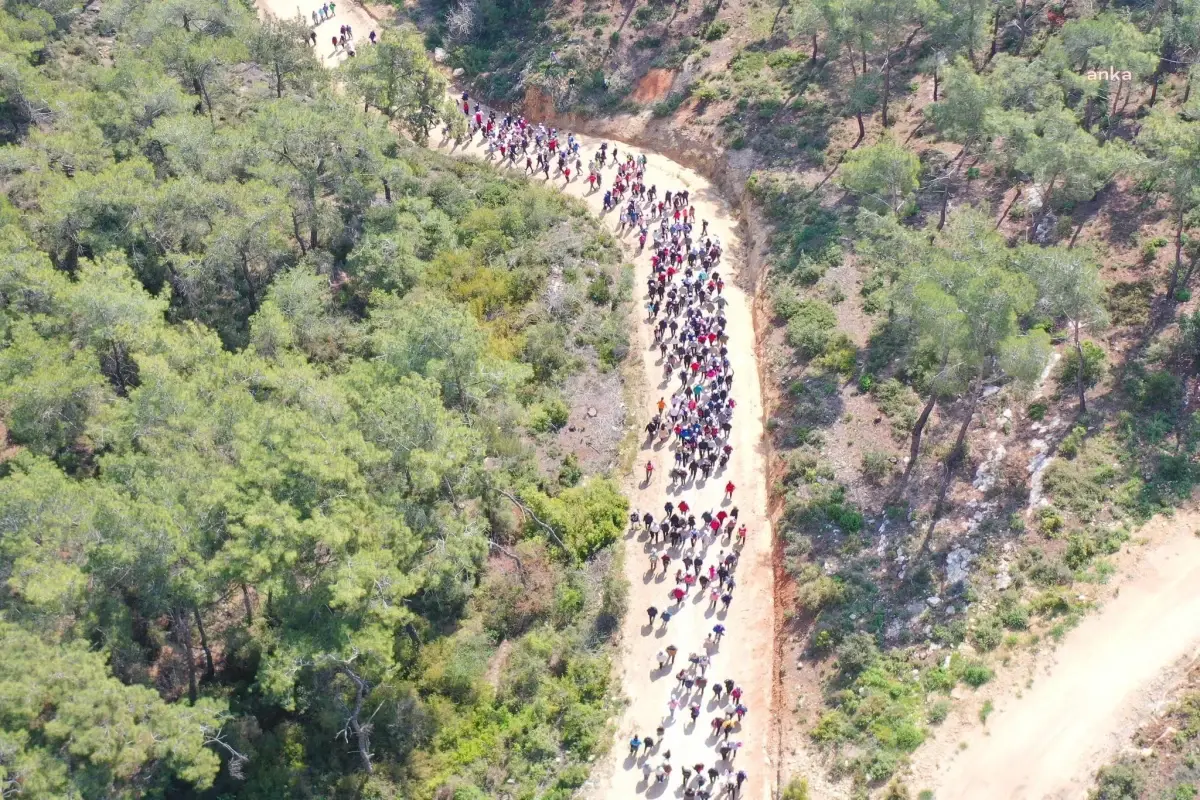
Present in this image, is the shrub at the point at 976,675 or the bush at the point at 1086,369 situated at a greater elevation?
the bush at the point at 1086,369

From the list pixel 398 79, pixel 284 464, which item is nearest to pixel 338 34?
pixel 398 79

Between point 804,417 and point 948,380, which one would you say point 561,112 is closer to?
point 804,417

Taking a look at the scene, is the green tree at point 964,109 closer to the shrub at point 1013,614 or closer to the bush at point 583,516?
the shrub at point 1013,614

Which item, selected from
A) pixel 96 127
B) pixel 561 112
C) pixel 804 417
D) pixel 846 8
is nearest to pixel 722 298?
pixel 804 417

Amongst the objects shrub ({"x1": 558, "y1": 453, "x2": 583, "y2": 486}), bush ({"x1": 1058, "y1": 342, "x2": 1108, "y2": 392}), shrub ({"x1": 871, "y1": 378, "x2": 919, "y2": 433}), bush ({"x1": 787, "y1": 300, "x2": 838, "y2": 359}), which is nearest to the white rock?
shrub ({"x1": 871, "y1": 378, "x2": 919, "y2": 433})

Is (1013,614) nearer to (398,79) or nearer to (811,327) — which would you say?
(811,327)

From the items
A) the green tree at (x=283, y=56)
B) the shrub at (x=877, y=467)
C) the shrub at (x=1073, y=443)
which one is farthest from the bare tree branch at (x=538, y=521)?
the green tree at (x=283, y=56)
